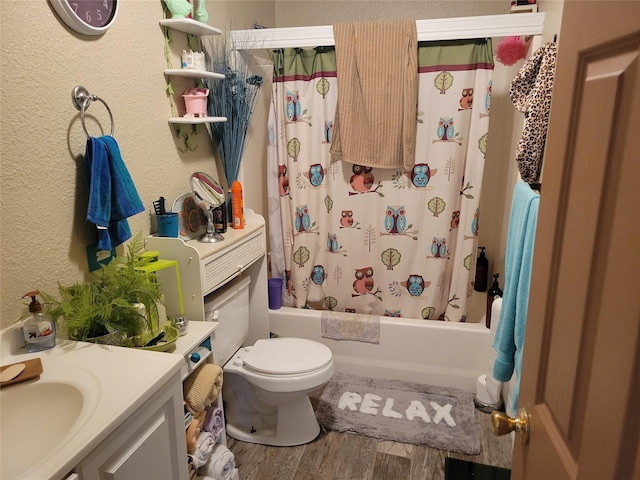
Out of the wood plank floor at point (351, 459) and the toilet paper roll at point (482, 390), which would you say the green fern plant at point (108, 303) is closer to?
the wood plank floor at point (351, 459)

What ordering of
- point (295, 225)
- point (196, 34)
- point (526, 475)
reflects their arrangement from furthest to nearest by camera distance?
point (295, 225), point (196, 34), point (526, 475)

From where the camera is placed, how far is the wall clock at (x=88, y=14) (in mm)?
1404

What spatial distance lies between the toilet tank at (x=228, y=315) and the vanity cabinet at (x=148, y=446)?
631 millimetres

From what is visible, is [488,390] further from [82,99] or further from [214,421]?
[82,99]

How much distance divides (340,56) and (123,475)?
215cm

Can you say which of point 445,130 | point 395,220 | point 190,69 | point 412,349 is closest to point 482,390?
point 412,349

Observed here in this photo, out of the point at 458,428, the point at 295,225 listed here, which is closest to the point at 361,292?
the point at 295,225

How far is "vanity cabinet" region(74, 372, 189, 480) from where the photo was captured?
1.02m

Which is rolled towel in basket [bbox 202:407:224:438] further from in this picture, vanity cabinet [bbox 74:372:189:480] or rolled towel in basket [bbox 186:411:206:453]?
vanity cabinet [bbox 74:372:189:480]

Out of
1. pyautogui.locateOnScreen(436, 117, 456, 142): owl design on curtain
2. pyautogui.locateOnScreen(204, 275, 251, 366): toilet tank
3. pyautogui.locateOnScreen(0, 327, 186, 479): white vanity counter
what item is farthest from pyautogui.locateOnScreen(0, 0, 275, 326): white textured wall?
pyautogui.locateOnScreen(436, 117, 456, 142): owl design on curtain

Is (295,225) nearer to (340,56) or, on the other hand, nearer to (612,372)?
(340,56)

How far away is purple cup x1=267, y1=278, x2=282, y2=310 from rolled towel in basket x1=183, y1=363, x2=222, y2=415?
1.12 metres

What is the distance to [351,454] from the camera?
2186mm

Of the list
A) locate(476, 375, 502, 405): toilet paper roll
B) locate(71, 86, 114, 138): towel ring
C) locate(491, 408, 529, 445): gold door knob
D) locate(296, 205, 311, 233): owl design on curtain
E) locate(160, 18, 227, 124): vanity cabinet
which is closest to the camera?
locate(491, 408, 529, 445): gold door knob
